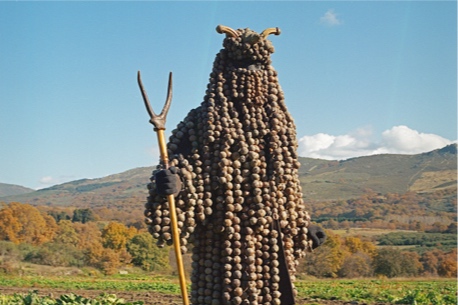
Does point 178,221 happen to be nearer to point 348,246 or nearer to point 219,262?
point 219,262

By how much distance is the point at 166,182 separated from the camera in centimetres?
515

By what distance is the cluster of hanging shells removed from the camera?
219 inches

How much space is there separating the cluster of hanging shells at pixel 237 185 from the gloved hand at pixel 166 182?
0.75 ft

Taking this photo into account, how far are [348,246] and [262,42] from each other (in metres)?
41.0

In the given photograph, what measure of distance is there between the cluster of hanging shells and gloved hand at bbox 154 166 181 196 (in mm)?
229

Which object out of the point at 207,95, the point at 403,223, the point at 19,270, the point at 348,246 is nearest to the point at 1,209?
the point at 19,270

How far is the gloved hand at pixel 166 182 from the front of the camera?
5.14 metres

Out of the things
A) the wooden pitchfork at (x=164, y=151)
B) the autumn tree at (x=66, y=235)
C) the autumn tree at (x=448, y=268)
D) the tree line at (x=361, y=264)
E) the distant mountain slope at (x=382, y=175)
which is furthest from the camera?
the distant mountain slope at (x=382, y=175)

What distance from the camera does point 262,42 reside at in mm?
6000

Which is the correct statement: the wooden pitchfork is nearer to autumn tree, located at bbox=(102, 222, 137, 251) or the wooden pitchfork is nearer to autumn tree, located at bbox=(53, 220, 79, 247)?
autumn tree, located at bbox=(102, 222, 137, 251)

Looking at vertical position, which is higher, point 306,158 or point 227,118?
point 306,158

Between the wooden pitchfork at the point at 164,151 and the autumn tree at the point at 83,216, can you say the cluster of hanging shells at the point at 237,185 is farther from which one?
the autumn tree at the point at 83,216

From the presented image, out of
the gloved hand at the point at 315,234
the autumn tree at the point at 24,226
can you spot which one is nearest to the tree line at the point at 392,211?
the autumn tree at the point at 24,226

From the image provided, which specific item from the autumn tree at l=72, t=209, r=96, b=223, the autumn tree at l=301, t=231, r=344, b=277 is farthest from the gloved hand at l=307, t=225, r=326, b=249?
the autumn tree at l=72, t=209, r=96, b=223
